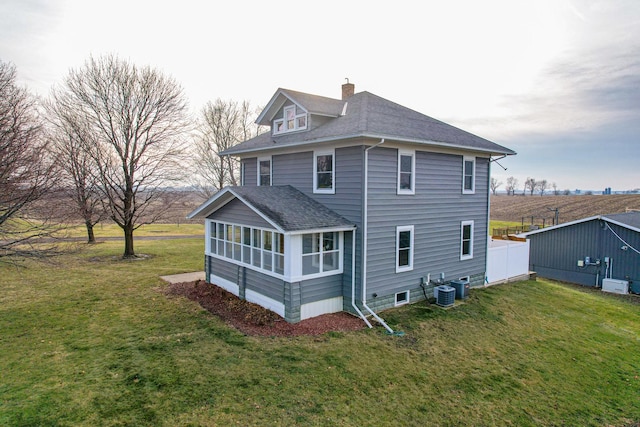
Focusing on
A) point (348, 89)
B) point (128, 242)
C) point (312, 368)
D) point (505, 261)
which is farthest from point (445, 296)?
point (128, 242)

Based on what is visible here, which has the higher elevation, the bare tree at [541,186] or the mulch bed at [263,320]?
the bare tree at [541,186]

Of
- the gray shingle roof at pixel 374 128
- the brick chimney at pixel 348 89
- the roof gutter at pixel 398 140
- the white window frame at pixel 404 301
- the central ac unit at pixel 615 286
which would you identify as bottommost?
the central ac unit at pixel 615 286

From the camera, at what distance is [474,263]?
14.4m

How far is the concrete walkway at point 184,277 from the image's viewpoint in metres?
15.2

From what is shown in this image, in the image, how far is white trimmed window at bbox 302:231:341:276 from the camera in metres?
10.4

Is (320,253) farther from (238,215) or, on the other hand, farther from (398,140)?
(398,140)

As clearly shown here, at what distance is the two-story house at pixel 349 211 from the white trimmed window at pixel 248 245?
4 cm

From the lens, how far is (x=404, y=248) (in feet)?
38.0

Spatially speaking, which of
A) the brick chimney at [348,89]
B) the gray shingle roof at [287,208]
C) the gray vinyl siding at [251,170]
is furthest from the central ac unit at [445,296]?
the brick chimney at [348,89]

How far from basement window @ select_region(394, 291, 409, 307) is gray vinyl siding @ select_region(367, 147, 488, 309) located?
0.20 metres

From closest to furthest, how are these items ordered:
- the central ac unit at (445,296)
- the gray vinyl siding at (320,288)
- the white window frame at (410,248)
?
the gray vinyl siding at (320,288)
the white window frame at (410,248)
the central ac unit at (445,296)

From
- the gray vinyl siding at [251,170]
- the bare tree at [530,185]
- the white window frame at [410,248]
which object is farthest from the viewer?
the bare tree at [530,185]

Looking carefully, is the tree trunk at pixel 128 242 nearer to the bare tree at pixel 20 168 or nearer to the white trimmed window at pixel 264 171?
the white trimmed window at pixel 264 171

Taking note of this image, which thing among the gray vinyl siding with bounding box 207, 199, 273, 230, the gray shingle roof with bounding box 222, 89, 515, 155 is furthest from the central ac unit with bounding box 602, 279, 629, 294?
the gray vinyl siding with bounding box 207, 199, 273, 230
